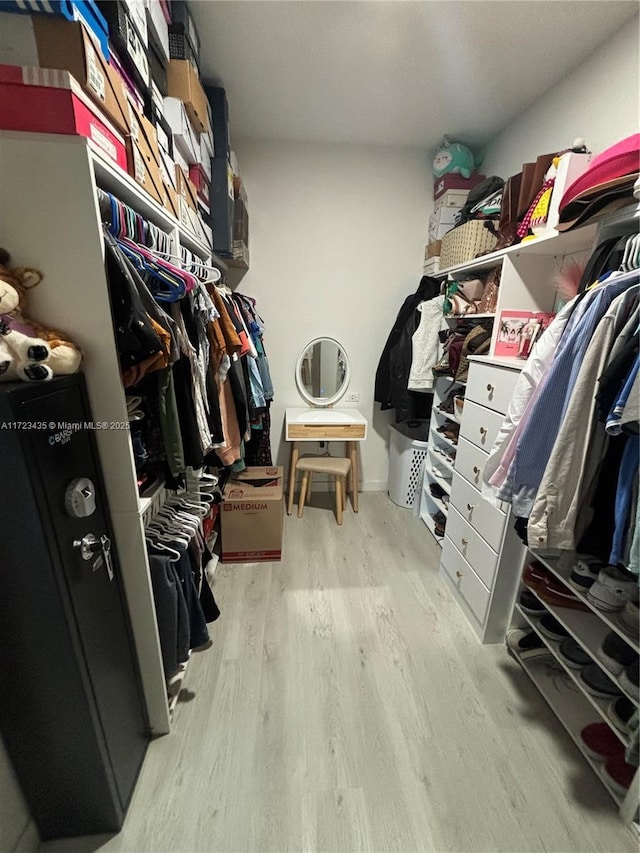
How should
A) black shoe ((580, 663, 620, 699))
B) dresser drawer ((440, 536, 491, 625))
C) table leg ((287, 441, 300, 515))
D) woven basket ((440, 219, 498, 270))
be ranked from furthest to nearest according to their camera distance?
table leg ((287, 441, 300, 515))
woven basket ((440, 219, 498, 270))
dresser drawer ((440, 536, 491, 625))
black shoe ((580, 663, 620, 699))

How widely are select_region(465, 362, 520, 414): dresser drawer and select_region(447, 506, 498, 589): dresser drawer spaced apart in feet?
2.03

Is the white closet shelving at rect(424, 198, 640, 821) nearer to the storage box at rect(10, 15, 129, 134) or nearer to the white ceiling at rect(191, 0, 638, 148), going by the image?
the white ceiling at rect(191, 0, 638, 148)

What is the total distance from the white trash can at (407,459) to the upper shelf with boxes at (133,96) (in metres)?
1.72

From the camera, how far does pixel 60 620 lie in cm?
75

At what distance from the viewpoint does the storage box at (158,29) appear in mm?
1073

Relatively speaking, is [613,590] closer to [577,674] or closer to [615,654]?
[615,654]

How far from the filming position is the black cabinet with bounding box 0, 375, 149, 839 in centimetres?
68

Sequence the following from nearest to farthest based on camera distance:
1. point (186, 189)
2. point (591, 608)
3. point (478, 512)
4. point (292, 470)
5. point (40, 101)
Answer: point (40, 101), point (591, 608), point (186, 189), point (478, 512), point (292, 470)

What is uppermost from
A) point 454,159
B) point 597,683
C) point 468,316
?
point 454,159

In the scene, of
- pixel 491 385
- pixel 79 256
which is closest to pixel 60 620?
pixel 79 256

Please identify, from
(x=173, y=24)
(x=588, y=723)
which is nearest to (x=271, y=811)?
(x=588, y=723)

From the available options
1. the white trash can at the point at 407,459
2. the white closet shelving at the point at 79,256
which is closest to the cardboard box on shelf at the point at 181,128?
the white closet shelving at the point at 79,256

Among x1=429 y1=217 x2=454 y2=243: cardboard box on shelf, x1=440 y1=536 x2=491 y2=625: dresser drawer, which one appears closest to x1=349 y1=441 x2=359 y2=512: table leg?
x1=440 y1=536 x2=491 y2=625: dresser drawer

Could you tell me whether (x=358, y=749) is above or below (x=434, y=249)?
below
